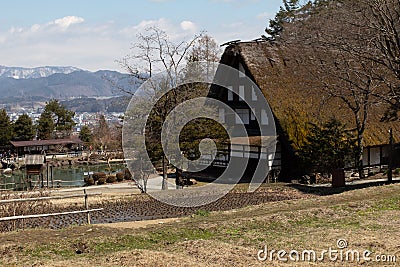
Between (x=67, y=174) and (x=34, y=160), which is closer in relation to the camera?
(x=34, y=160)

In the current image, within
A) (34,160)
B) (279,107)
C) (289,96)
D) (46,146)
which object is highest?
(289,96)

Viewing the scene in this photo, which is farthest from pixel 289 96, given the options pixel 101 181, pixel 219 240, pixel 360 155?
pixel 219 240

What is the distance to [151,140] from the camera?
773 inches

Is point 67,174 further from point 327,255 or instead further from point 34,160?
point 327,255

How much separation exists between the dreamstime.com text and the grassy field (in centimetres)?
4

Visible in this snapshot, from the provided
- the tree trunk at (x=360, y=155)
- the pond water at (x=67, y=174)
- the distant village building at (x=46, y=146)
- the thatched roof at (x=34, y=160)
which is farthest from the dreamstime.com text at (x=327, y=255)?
the distant village building at (x=46, y=146)

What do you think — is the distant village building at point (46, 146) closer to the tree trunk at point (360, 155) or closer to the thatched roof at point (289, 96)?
the thatched roof at point (289, 96)

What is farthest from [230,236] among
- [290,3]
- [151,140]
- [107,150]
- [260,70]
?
[107,150]

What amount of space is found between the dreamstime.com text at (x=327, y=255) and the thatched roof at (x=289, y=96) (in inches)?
627

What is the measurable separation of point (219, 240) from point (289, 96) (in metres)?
17.1

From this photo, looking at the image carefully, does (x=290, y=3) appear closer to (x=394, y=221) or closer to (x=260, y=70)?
(x=260, y=70)

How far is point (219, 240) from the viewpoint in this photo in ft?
25.2

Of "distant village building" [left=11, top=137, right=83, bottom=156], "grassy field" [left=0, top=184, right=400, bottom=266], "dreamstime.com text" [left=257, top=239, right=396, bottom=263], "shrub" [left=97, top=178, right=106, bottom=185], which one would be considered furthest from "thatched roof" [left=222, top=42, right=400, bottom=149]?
"distant village building" [left=11, top=137, right=83, bottom=156]

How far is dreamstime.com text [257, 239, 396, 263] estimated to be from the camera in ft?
20.4
